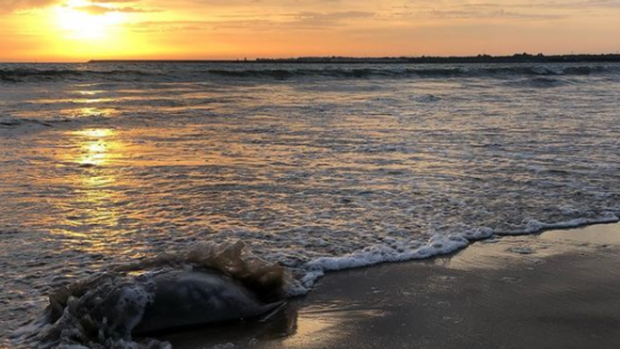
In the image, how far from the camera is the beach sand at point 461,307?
3.72 m

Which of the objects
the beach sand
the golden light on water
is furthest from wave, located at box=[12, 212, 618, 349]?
the golden light on water

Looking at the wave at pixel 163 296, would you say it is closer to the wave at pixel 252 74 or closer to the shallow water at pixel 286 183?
the shallow water at pixel 286 183

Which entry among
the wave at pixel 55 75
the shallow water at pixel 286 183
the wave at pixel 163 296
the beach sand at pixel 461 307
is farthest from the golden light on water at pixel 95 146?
the wave at pixel 55 75

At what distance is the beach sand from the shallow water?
35 cm

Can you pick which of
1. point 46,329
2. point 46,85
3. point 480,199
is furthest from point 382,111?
point 46,85

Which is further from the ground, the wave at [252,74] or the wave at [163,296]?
the wave at [252,74]

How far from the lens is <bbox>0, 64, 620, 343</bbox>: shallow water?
5.36 metres

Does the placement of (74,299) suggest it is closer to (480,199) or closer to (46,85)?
(480,199)

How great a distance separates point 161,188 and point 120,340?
4.09 metres

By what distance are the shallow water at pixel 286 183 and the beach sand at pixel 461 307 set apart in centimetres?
35

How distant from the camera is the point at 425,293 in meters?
4.48

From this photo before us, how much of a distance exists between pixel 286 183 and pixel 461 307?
3.98 meters

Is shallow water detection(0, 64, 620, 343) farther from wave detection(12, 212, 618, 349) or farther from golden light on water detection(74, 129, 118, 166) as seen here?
wave detection(12, 212, 618, 349)

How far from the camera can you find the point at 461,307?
4195 millimetres
